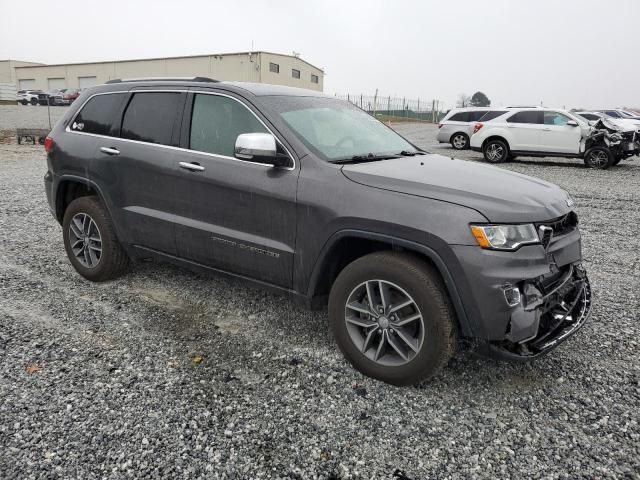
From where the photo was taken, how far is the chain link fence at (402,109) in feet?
151

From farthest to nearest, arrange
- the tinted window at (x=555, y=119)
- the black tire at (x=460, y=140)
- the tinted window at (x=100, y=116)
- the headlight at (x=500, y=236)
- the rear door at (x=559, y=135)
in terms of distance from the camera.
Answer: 1. the black tire at (x=460, y=140)
2. the tinted window at (x=555, y=119)
3. the rear door at (x=559, y=135)
4. the tinted window at (x=100, y=116)
5. the headlight at (x=500, y=236)

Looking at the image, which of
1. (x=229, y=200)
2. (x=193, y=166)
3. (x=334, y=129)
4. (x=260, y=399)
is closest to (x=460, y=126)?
(x=334, y=129)

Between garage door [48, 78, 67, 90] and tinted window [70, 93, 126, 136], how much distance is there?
62100mm

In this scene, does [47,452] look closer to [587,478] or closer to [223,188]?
[223,188]

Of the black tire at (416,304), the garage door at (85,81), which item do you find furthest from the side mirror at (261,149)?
the garage door at (85,81)

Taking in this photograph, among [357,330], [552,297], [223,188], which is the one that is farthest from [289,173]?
[552,297]

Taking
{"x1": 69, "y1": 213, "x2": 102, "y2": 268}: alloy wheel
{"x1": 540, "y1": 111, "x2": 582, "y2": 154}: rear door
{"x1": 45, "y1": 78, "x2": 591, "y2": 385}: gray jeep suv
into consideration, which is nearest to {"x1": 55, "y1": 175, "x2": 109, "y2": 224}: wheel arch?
{"x1": 45, "y1": 78, "x2": 591, "y2": 385}: gray jeep suv

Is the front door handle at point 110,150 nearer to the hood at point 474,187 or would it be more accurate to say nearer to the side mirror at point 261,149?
the side mirror at point 261,149

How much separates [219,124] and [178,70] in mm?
52396

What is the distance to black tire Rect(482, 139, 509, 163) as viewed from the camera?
14.5m

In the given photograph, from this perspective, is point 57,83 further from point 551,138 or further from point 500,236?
point 500,236

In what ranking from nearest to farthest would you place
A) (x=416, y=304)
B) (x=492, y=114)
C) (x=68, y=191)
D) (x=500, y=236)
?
(x=500, y=236) < (x=416, y=304) < (x=68, y=191) < (x=492, y=114)

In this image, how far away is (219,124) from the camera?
3.61 m

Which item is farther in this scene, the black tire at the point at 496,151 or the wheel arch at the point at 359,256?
the black tire at the point at 496,151
